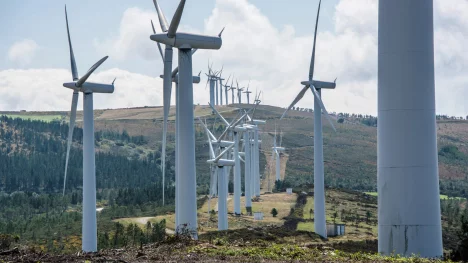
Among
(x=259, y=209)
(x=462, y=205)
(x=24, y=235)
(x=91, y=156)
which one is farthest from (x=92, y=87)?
(x=462, y=205)

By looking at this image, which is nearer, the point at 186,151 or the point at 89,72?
the point at 186,151

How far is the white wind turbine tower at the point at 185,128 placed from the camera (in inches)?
1921

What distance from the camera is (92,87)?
65.1 m

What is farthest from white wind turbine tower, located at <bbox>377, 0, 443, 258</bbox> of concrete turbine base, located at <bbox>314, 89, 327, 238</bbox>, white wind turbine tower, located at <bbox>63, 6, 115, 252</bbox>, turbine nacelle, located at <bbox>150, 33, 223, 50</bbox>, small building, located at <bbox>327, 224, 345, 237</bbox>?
small building, located at <bbox>327, 224, 345, 237</bbox>

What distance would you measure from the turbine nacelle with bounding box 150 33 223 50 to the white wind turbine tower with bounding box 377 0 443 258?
23.4 m

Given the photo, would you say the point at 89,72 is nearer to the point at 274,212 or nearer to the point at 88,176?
the point at 88,176

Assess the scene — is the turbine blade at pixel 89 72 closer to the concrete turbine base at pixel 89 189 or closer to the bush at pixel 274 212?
the concrete turbine base at pixel 89 189

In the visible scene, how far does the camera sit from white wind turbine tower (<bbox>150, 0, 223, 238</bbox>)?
4878 cm

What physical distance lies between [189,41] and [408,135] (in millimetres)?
25130

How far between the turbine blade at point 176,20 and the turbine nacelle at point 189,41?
0.37 meters

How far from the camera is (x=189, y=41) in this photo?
1981 inches

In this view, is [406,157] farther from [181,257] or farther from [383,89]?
[181,257]

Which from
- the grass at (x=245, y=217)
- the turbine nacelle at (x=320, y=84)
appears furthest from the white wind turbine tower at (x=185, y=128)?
the grass at (x=245, y=217)

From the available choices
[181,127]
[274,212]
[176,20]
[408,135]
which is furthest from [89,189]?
[274,212]
